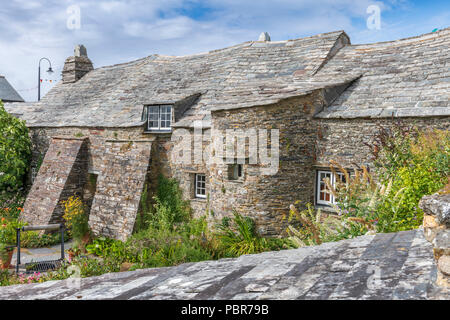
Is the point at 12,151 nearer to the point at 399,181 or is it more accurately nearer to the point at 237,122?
the point at 237,122

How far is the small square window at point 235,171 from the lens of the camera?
35.0ft

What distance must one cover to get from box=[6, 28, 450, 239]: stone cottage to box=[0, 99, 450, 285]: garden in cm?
41

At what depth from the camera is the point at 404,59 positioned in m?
12.1

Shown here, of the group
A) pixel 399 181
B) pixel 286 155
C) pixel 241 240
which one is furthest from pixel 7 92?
pixel 399 181

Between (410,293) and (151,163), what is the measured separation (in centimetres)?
1206

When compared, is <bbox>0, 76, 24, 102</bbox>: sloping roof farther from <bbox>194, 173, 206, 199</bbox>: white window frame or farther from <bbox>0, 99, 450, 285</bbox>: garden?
<bbox>194, 173, 206, 199</bbox>: white window frame

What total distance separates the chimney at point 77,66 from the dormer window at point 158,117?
441 inches

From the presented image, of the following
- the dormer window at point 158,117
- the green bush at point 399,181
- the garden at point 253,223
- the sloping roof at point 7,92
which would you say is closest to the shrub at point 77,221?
the garden at point 253,223

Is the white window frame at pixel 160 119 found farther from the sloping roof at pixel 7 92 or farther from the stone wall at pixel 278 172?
the sloping roof at pixel 7 92

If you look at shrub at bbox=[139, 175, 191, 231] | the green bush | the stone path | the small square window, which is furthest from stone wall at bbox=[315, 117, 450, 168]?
the stone path
